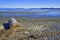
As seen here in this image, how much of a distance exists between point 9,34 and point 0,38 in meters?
1.54

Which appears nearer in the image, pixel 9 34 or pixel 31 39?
pixel 31 39

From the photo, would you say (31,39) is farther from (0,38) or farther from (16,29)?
(16,29)

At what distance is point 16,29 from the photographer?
55.7ft

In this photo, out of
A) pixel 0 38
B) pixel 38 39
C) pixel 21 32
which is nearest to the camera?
pixel 38 39

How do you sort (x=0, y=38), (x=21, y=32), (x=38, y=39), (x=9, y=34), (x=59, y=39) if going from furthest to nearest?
(x=21, y=32) < (x=9, y=34) < (x=0, y=38) < (x=38, y=39) < (x=59, y=39)

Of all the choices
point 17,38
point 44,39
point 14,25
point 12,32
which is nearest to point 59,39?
point 44,39

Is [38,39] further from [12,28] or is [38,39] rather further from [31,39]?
[12,28]

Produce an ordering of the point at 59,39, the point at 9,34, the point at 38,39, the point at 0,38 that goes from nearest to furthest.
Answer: the point at 59,39 < the point at 38,39 < the point at 0,38 < the point at 9,34

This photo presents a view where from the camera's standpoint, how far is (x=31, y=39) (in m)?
12.5

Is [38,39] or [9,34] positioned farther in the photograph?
[9,34]

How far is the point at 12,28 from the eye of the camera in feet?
55.0

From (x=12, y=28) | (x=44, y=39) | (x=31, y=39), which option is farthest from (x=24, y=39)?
(x=12, y=28)

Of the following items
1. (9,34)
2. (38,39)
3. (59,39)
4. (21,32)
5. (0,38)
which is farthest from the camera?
(21,32)

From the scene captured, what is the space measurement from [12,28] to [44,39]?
5458mm
